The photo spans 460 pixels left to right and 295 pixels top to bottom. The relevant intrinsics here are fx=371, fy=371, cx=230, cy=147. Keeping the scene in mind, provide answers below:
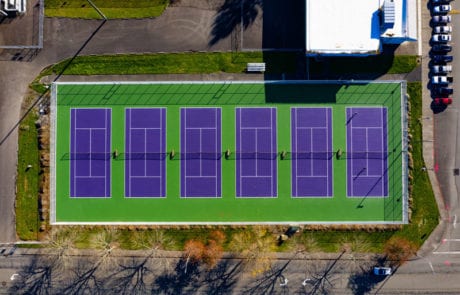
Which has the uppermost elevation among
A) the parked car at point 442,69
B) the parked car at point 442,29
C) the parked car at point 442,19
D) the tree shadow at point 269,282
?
the parked car at point 442,19

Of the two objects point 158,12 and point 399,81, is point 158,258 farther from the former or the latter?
point 399,81

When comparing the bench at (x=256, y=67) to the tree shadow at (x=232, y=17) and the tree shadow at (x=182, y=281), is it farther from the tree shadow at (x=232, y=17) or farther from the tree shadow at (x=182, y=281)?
the tree shadow at (x=182, y=281)

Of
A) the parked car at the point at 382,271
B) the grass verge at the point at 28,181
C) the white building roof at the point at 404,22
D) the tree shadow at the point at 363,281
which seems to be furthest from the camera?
the grass verge at the point at 28,181

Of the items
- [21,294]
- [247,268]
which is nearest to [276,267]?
[247,268]

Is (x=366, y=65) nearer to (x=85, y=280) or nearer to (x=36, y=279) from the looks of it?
(x=85, y=280)

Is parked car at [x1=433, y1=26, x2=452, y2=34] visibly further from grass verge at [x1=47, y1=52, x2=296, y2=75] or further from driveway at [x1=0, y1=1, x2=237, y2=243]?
driveway at [x1=0, y1=1, x2=237, y2=243]

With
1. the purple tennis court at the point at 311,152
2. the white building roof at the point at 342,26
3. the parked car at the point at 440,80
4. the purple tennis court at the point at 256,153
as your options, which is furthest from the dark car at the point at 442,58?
the purple tennis court at the point at 256,153

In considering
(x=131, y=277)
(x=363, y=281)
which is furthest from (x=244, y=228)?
(x=363, y=281)
